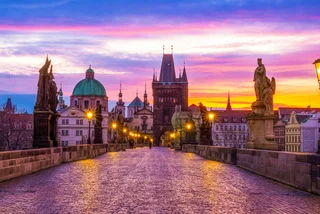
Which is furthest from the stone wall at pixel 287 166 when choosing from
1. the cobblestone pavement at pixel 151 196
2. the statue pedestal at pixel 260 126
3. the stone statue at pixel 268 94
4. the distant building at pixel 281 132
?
the distant building at pixel 281 132

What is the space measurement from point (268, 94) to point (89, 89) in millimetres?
159957

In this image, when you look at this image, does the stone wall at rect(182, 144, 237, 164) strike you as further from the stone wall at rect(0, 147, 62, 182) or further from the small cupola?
the small cupola

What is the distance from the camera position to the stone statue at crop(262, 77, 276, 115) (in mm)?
A: 25672

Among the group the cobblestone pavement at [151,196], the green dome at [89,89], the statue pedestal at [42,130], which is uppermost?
the green dome at [89,89]

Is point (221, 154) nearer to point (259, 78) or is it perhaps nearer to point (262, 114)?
point (262, 114)

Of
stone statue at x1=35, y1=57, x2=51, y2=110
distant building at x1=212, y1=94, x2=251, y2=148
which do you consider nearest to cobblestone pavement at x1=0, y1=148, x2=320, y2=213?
stone statue at x1=35, y1=57, x2=51, y2=110

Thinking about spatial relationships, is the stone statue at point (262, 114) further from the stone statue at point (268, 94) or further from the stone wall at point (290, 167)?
the stone wall at point (290, 167)

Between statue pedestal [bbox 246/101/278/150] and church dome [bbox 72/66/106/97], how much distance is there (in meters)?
158

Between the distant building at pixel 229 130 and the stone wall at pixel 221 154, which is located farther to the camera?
the distant building at pixel 229 130

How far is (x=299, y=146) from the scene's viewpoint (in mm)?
121500

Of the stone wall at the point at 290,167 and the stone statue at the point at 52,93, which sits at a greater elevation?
the stone statue at the point at 52,93

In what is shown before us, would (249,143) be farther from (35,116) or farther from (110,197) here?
(110,197)

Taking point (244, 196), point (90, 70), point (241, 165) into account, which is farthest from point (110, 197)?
point (90, 70)

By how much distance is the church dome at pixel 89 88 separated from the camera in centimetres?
18288
